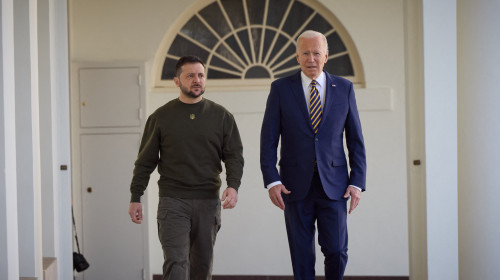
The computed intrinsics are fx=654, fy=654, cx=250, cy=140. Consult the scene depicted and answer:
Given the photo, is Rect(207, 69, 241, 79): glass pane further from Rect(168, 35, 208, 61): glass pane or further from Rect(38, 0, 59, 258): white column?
Rect(38, 0, 59, 258): white column

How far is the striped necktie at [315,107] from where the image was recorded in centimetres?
376

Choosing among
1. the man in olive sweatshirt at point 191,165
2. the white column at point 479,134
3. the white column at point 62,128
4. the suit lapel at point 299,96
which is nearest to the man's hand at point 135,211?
the man in olive sweatshirt at point 191,165

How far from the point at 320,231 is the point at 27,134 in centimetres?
208

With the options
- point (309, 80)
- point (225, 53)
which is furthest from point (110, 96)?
point (309, 80)

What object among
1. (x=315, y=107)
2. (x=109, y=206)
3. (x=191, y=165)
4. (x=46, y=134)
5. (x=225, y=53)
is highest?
(x=225, y=53)

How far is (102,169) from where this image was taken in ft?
22.4

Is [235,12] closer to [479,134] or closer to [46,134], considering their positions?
[46,134]

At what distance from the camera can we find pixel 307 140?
3756mm

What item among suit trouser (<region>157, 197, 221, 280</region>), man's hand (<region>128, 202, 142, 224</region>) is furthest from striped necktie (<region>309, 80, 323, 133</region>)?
man's hand (<region>128, 202, 142, 224</region>)

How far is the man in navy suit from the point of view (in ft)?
12.2

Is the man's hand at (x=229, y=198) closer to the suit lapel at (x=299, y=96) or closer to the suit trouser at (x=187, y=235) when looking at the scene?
the suit trouser at (x=187, y=235)

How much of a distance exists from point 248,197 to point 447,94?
301cm

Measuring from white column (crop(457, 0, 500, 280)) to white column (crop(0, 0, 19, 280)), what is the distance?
2.79 m

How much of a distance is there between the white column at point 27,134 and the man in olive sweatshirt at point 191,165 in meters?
0.81
